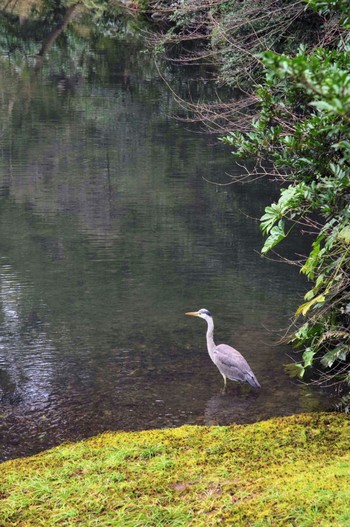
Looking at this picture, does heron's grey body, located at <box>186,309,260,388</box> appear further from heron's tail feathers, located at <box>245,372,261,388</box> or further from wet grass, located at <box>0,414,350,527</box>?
wet grass, located at <box>0,414,350,527</box>

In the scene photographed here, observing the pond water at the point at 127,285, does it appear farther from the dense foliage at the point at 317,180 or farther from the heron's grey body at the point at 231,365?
the dense foliage at the point at 317,180

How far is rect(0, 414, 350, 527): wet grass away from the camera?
218 inches

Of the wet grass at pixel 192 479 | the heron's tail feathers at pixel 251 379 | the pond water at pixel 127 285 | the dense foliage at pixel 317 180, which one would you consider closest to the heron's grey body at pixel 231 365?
the heron's tail feathers at pixel 251 379

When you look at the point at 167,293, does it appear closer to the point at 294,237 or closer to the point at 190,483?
the point at 294,237

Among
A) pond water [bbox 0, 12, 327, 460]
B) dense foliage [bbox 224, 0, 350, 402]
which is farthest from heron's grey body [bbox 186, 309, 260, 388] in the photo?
dense foliage [bbox 224, 0, 350, 402]

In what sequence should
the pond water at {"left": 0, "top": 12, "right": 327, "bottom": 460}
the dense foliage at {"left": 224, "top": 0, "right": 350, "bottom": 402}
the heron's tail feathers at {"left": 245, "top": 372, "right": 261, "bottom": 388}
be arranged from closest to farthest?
the dense foliage at {"left": 224, "top": 0, "right": 350, "bottom": 402} → the pond water at {"left": 0, "top": 12, "right": 327, "bottom": 460} → the heron's tail feathers at {"left": 245, "top": 372, "right": 261, "bottom": 388}

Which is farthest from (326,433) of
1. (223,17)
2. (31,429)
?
(223,17)

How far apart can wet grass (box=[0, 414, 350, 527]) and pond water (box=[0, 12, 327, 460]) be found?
55cm

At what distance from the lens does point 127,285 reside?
37.5ft

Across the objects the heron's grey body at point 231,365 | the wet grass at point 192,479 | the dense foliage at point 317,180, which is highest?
the dense foliage at point 317,180

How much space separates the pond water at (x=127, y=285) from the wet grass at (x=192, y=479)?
55 cm

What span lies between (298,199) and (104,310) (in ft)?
14.8

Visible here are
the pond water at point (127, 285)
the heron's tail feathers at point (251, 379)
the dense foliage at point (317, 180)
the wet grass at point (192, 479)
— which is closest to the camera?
the wet grass at point (192, 479)

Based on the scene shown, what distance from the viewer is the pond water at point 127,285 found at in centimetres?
827
